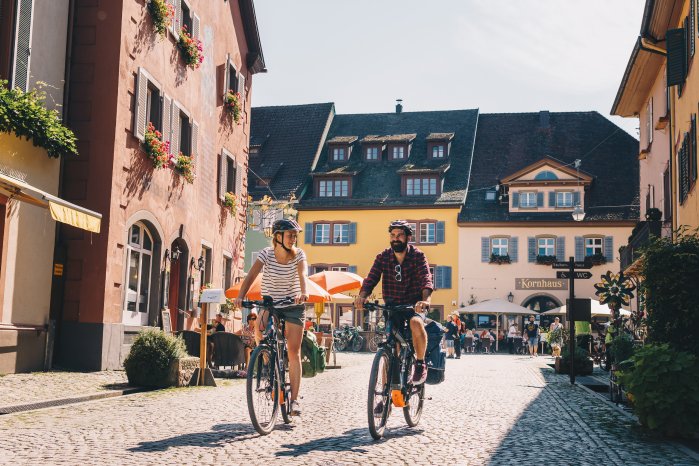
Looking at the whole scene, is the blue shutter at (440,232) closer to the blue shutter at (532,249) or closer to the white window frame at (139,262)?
the blue shutter at (532,249)

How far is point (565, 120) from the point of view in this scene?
178 feet

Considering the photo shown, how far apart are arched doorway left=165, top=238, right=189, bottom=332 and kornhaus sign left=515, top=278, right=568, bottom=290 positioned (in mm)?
30971

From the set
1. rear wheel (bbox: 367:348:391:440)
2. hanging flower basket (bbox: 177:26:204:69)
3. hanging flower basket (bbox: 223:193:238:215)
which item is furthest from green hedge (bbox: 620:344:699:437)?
hanging flower basket (bbox: 223:193:238:215)

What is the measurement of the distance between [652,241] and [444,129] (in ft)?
147

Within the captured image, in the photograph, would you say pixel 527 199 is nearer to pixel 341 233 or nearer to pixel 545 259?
pixel 545 259

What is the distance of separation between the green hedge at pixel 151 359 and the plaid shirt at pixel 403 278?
5549mm

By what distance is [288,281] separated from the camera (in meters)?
8.39

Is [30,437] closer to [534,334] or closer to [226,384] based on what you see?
[226,384]

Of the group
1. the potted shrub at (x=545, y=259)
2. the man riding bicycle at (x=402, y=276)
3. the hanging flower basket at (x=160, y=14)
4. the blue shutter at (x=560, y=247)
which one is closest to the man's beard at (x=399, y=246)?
the man riding bicycle at (x=402, y=276)

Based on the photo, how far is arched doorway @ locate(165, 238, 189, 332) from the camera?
69.6ft

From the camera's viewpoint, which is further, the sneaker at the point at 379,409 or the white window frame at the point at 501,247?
the white window frame at the point at 501,247

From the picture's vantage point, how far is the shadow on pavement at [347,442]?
6984 mm

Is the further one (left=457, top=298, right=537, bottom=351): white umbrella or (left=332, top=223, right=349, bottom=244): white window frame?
(left=332, top=223, right=349, bottom=244): white window frame

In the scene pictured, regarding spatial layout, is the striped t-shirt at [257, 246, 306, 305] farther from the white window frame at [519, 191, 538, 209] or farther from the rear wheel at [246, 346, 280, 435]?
the white window frame at [519, 191, 538, 209]
